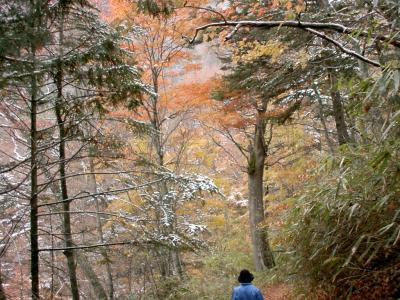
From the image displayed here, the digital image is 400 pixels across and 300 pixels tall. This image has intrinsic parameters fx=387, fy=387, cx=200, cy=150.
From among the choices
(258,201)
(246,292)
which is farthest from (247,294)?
(258,201)

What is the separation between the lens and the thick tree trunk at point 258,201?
13047 mm

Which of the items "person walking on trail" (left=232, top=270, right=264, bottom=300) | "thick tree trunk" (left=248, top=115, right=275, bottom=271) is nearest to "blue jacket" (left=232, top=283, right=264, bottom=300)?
"person walking on trail" (left=232, top=270, right=264, bottom=300)

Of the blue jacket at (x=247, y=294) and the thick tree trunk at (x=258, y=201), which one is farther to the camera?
the thick tree trunk at (x=258, y=201)

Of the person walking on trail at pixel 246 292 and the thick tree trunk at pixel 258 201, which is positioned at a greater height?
the thick tree trunk at pixel 258 201

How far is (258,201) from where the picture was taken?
1333 centimetres

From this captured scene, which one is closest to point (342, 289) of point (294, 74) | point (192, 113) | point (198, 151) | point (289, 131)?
point (294, 74)

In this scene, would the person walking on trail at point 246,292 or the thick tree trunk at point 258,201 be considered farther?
the thick tree trunk at point 258,201

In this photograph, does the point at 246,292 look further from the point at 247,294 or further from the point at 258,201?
the point at 258,201

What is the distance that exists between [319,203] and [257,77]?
635 cm

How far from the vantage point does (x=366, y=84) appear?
3068mm

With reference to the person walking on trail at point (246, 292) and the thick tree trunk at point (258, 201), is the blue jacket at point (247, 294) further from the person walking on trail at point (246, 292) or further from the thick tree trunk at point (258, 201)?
the thick tree trunk at point (258, 201)

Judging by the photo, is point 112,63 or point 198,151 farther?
point 198,151

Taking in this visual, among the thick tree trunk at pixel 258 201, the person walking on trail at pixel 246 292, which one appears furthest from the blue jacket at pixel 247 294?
the thick tree trunk at pixel 258 201

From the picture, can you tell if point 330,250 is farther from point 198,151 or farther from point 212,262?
point 198,151
